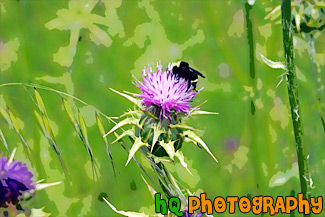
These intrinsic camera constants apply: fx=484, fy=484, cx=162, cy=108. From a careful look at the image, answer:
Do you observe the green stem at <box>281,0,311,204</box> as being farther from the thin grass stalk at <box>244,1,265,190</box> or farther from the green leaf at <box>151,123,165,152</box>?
the thin grass stalk at <box>244,1,265,190</box>

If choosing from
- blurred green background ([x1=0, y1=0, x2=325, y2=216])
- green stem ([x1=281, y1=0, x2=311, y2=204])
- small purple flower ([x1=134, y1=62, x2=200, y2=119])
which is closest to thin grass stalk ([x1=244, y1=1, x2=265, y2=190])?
blurred green background ([x1=0, y1=0, x2=325, y2=216])

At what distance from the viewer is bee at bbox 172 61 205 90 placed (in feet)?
2.94

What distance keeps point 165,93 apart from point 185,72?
0.08m

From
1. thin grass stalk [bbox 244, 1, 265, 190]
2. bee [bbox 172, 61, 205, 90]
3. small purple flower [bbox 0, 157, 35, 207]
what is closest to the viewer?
small purple flower [bbox 0, 157, 35, 207]

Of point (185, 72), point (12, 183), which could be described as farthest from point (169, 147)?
point (12, 183)

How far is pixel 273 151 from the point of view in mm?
1357

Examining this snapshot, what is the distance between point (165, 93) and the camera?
0.86 m

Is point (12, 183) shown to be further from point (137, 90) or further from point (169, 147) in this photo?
point (137, 90)

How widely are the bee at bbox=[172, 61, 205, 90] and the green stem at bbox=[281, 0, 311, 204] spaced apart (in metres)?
0.17

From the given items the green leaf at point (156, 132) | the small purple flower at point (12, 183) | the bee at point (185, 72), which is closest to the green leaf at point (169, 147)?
the green leaf at point (156, 132)

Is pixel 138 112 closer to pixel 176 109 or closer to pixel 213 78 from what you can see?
pixel 176 109

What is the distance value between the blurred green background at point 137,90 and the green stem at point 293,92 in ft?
1.24

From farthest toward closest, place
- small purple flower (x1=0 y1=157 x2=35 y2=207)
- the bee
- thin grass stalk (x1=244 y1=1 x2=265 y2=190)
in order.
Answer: thin grass stalk (x1=244 y1=1 x2=265 y2=190), the bee, small purple flower (x1=0 y1=157 x2=35 y2=207)

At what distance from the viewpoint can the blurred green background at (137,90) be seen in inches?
53.6
